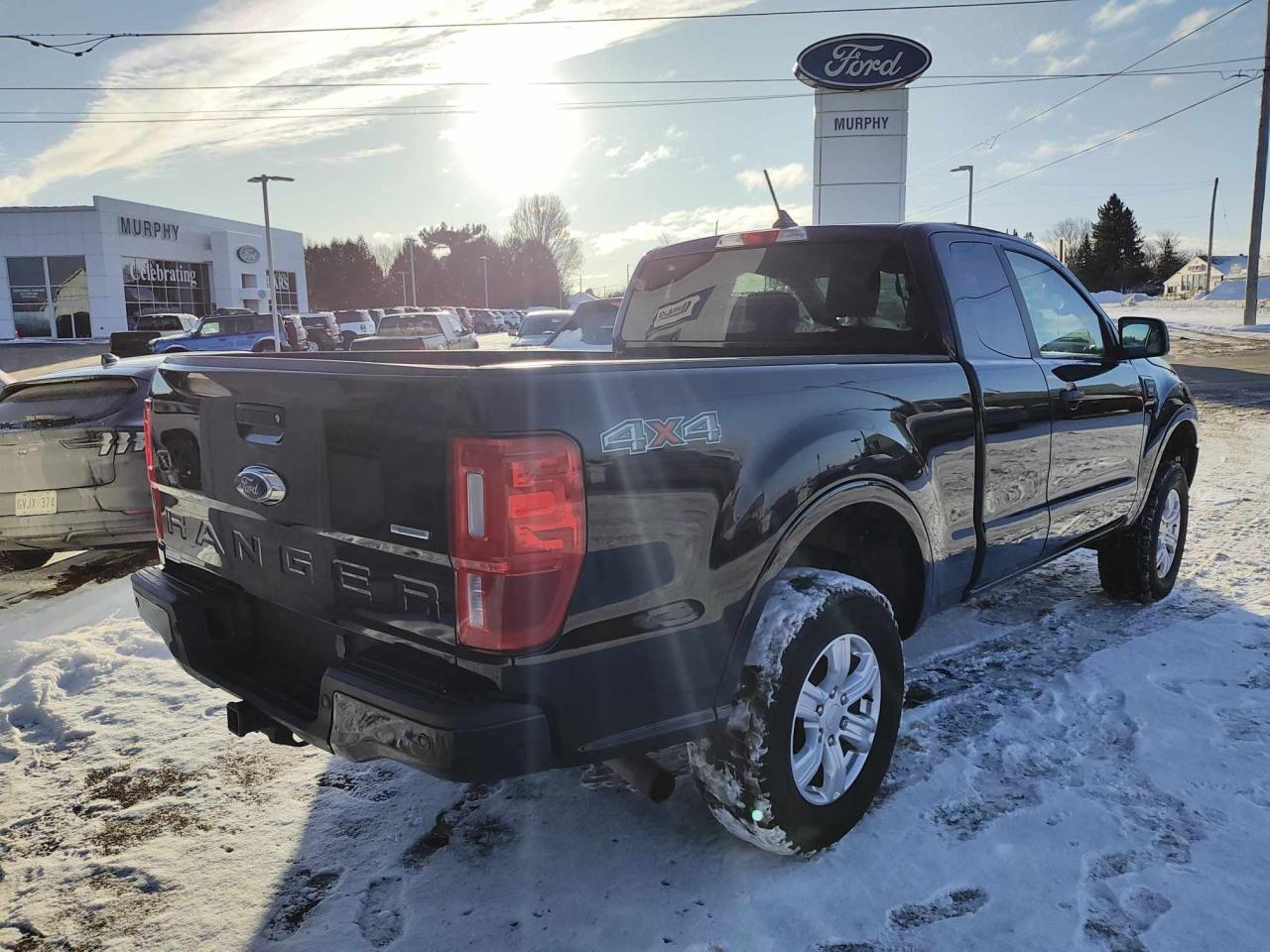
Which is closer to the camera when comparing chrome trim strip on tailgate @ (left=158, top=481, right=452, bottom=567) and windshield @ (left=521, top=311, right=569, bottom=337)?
chrome trim strip on tailgate @ (left=158, top=481, right=452, bottom=567)

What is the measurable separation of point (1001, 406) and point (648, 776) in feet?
6.95

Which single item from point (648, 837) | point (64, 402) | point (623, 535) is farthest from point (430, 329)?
point (623, 535)

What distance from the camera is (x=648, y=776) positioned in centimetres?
248

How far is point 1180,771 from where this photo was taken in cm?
325

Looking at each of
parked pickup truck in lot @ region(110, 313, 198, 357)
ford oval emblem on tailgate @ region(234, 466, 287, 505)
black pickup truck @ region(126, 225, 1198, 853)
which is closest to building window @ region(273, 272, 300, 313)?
parked pickup truck in lot @ region(110, 313, 198, 357)

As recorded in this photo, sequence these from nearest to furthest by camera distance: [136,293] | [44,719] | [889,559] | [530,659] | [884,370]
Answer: [530,659]
[884,370]
[889,559]
[44,719]
[136,293]

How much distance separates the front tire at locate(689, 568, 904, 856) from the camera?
253 centimetres

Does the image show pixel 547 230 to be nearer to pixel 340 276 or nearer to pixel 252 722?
pixel 340 276

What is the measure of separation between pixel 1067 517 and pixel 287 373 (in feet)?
11.2

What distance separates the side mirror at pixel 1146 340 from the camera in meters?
4.51

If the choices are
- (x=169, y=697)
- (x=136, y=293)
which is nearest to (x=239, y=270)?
(x=136, y=293)

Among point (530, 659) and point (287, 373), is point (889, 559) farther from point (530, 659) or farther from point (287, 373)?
point (287, 373)

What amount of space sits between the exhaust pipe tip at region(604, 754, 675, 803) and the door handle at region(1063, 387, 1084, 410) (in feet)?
8.63

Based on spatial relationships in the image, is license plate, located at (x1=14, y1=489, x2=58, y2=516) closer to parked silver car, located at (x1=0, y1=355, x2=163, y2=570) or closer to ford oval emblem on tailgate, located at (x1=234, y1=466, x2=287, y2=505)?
parked silver car, located at (x1=0, y1=355, x2=163, y2=570)
